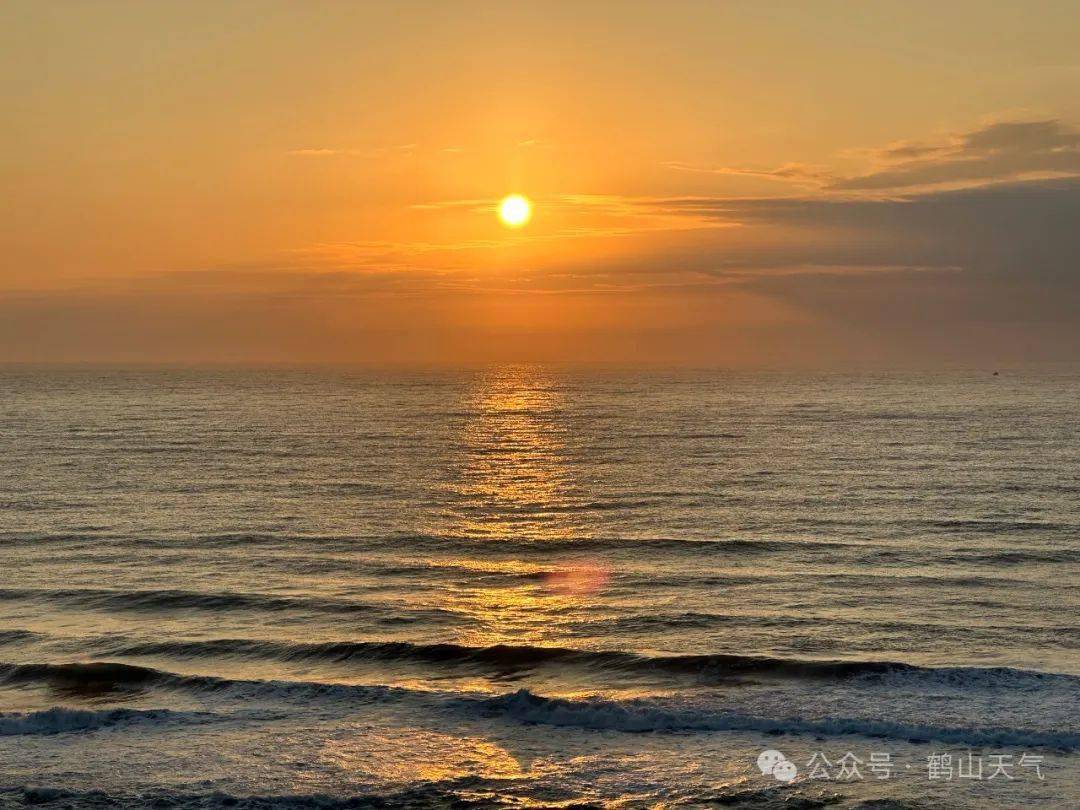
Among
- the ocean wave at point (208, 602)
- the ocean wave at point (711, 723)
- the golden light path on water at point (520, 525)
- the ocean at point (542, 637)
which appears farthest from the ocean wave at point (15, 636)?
the ocean wave at point (711, 723)

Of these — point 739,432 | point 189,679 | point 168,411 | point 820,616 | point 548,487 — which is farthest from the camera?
point 168,411

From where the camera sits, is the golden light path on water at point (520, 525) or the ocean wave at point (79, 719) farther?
the golden light path on water at point (520, 525)

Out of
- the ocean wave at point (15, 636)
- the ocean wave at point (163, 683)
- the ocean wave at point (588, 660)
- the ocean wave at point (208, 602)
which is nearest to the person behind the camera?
the ocean wave at point (163, 683)

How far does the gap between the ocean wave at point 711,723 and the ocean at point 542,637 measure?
7cm

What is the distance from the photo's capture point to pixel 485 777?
2053 cm

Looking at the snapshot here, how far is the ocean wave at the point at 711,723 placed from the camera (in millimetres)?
22031

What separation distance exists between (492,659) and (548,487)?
118ft

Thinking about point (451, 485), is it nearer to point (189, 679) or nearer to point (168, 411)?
point (189, 679)

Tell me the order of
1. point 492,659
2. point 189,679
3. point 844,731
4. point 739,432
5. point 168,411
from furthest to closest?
point 168,411, point 739,432, point 492,659, point 189,679, point 844,731

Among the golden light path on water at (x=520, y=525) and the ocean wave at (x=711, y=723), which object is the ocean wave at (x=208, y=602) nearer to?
the golden light path on water at (x=520, y=525)

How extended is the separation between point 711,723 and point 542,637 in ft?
26.1

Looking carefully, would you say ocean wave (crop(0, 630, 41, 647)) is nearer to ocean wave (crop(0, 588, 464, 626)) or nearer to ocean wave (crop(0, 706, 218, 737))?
ocean wave (crop(0, 588, 464, 626))

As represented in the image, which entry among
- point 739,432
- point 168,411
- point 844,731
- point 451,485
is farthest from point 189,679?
point 168,411

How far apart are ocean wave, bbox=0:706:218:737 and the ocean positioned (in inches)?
3.6
